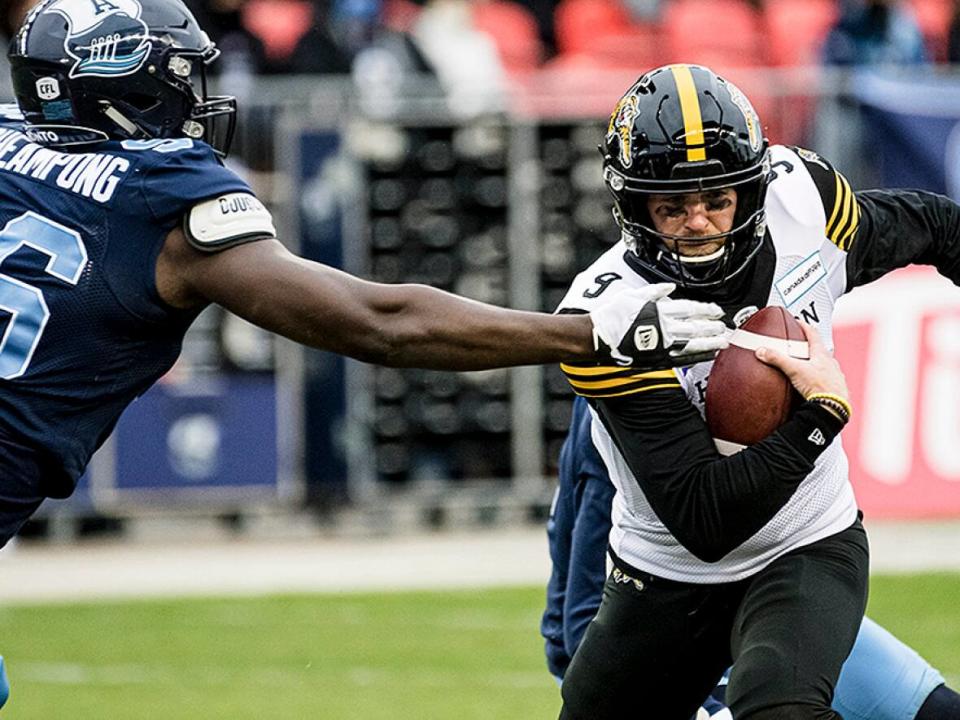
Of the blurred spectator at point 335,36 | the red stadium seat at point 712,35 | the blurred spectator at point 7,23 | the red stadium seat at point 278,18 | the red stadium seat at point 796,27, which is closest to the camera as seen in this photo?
the blurred spectator at point 7,23

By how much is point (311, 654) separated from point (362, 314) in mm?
4332

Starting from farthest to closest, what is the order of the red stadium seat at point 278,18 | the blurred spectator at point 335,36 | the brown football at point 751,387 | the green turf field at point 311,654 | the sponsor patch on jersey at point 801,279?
the red stadium seat at point 278,18 < the blurred spectator at point 335,36 < the green turf field at point 311,654 < the sponsor patch on jersey at point 801,279 < the brown football at point 751,387

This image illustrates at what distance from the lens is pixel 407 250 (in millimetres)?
10656

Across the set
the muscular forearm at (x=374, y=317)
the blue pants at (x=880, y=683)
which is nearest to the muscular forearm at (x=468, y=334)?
the muscular forearm at (x=374, y=317)

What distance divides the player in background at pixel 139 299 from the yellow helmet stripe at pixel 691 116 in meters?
0.47

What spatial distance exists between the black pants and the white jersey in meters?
0.04

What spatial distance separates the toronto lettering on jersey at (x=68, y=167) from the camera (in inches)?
156

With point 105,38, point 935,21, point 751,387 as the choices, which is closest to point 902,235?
point 751,387

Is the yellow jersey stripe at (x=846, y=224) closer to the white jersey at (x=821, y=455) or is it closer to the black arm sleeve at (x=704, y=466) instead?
the white jersey at (x=821, y=455)

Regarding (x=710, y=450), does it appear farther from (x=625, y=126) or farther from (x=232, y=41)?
(x=232, y=41)

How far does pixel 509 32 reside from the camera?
12.6 m

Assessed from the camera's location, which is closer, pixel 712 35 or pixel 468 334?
pixel 468 334

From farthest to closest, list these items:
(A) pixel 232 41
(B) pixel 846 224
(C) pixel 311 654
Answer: (A) pixel 232 41, (C) pixel 311 654, (B) pixel 846 224

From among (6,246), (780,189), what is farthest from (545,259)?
(6,246)
